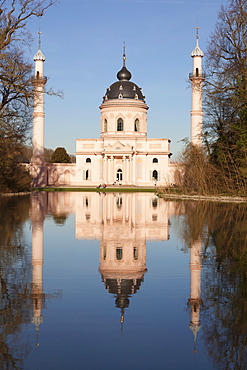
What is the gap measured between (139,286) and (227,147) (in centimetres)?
2526

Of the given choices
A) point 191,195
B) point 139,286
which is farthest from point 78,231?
point 191,195

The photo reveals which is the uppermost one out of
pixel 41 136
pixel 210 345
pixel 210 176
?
pixel 41 136

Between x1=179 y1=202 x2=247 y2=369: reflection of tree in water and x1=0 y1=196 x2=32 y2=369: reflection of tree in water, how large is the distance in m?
1.84

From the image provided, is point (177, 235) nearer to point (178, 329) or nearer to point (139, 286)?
point (139, 286)

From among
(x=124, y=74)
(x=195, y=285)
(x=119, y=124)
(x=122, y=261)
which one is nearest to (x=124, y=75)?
(x=124, y=74)

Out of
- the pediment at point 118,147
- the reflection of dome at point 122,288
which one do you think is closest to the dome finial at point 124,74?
the pediment at point 118,147

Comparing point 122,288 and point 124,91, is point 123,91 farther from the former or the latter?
point 122,288

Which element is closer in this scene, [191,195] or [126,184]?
[191,195]

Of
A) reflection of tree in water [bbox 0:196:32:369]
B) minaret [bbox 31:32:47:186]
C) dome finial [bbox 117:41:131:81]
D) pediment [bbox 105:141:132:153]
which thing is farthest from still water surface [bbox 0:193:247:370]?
dome finial [bbox 117:41:131:81]

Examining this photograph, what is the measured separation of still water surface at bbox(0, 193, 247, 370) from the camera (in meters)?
4.61

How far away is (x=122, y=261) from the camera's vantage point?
9305 millimetres

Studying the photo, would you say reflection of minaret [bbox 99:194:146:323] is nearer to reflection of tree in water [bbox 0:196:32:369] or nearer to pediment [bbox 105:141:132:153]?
reflection of tree in water [bbox 0:196:32:369]

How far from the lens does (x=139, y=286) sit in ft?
24.3

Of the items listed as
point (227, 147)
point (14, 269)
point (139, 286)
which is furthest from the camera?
point (227, 147)
